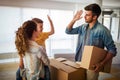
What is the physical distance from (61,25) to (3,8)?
2.02m

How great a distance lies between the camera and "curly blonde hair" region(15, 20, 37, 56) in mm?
1521

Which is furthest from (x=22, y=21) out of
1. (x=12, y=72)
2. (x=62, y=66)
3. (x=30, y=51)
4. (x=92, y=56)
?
(x=92, y=56)

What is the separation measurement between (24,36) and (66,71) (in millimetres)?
572

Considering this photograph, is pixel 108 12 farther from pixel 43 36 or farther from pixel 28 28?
pixel 28 28

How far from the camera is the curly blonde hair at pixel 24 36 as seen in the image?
152cm

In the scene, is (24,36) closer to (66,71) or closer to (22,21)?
(66,71)

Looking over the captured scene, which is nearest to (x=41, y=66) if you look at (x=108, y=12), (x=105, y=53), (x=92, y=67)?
(x=92, y=67)

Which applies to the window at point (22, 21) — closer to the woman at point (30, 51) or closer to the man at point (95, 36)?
the man at point (95, 36)

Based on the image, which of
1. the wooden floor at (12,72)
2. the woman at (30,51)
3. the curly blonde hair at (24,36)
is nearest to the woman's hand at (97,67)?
the woman at (30,51)

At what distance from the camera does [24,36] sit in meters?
1.53

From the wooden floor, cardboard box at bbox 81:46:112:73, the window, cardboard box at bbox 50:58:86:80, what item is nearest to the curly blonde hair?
cardboard box at bbox 50:58:86:80

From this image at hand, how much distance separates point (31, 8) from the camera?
5000 millimetres

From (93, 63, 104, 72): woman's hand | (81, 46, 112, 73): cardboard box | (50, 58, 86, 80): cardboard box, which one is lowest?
(50, 58, 86, 80): cardboard box

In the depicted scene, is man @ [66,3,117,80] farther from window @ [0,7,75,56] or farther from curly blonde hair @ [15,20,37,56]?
window @ [0,7,75,56]
